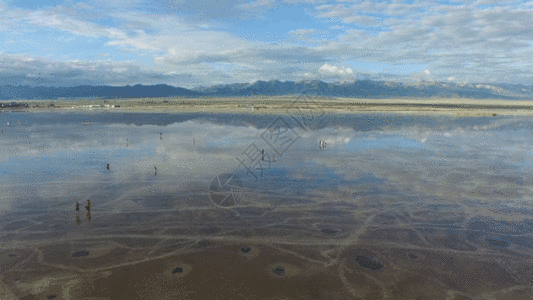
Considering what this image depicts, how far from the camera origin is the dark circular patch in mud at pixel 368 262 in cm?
1877

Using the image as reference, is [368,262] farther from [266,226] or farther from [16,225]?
[16,225]

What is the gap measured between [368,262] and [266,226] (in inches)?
306

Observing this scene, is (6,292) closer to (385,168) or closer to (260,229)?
(260,229)

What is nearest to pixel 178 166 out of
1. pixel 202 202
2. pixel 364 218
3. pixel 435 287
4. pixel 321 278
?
pixel 202 202

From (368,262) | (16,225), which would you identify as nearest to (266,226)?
(368,262)

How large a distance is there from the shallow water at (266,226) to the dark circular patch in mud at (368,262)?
103mm

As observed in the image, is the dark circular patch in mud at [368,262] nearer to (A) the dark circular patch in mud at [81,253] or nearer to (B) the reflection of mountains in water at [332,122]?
(A) the dark circular patch in mud at [81,253]

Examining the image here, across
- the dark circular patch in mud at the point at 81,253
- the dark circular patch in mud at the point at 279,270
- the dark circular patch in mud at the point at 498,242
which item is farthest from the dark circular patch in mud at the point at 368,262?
the dark circular patch in mud at the point at 81,253

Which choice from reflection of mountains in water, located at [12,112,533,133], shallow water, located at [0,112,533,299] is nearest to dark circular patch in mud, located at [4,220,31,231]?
shallow water, located at [0,112,533,299]

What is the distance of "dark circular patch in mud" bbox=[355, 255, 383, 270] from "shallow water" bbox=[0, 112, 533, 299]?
0.10 metres

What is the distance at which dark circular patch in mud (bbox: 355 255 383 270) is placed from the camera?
1877cm

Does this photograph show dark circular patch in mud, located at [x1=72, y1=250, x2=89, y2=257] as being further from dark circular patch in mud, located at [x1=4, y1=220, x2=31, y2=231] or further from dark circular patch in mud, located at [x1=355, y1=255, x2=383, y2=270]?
dark circular patch in mud, located at [x1=355, y1=255, x2=383, y2=270]

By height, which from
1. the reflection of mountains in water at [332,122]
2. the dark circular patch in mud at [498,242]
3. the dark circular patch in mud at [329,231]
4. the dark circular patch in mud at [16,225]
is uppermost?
the reflection of mountains in water at [332,122]

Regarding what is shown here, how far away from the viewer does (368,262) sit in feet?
63.1
